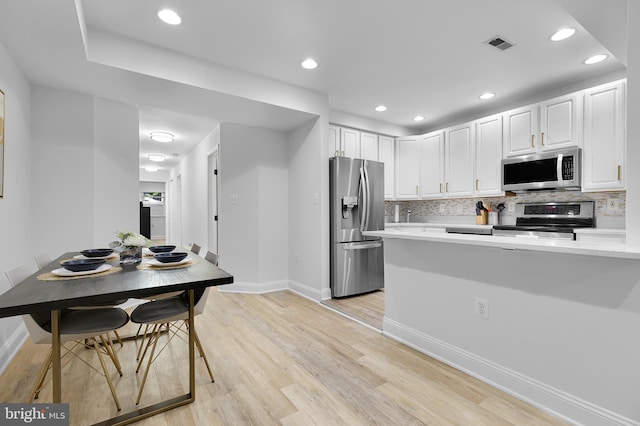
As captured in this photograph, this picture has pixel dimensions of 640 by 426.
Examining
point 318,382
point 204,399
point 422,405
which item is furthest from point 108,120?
point 422,405

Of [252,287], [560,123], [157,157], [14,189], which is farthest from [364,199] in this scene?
[157,157]

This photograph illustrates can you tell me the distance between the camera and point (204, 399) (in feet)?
5.93

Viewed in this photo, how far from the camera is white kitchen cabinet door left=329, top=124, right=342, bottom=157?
4.36 metres

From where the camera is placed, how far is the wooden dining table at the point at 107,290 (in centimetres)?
128

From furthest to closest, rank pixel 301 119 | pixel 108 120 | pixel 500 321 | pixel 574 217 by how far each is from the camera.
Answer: pixel 301 119 < pixel 574 217 < pixel 108 120 < pixel 500 321

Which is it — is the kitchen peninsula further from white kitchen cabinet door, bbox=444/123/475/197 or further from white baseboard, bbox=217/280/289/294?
white kitchen cabinet door, bbox=444/123/475/197

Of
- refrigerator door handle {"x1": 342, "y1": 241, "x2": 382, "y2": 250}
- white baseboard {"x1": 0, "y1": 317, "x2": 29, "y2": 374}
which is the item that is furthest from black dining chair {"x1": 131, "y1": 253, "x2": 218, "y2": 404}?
refrigerator door handle {"x1": 342, "y1": 241, "x2": 382, "y2": 250}

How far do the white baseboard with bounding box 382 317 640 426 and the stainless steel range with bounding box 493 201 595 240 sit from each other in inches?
85.7

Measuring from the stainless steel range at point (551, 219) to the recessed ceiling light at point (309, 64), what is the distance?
300 centimetres

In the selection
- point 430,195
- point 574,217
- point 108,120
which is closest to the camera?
point 108,120

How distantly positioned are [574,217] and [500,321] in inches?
103

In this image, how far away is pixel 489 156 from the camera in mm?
4152

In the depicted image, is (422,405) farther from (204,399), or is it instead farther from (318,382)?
(204,399)

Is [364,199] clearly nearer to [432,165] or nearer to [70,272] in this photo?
[432,165]
